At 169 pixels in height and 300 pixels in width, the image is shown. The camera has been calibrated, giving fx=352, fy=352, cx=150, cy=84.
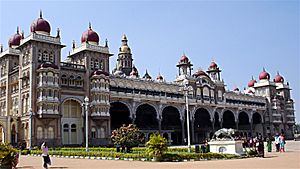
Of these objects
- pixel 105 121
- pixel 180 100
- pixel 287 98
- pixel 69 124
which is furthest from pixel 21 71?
pixel 287 98

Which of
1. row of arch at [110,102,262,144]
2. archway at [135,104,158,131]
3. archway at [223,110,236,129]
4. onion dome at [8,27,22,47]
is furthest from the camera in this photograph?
archway at [223,110,236,129]

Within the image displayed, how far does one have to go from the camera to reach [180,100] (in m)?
72.0

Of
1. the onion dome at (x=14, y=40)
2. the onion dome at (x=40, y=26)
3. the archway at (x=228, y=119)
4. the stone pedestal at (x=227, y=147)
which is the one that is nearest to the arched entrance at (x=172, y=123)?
the archway at (x=228, y=119)

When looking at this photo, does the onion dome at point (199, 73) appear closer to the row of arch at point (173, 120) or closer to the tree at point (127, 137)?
the row of arch at point (173, 120)

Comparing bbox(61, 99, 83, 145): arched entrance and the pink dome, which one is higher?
the pink dome

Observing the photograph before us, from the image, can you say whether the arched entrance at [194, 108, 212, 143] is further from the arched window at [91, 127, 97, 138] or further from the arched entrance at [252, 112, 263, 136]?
the arched window at [91, 127, 97, 138]

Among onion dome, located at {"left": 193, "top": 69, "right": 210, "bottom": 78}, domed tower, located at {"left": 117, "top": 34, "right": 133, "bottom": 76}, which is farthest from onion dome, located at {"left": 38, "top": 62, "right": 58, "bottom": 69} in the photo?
domed tower, located at {"left": 117, "top": 34, "right": 133, "bottom": 76}

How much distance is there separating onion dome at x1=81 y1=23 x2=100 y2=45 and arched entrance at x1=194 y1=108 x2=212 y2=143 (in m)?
29.7

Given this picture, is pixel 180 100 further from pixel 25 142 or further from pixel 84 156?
pixel 84 156

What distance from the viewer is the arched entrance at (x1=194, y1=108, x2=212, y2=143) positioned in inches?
3049

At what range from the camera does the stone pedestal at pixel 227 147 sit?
32094mm

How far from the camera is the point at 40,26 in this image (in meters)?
52.5

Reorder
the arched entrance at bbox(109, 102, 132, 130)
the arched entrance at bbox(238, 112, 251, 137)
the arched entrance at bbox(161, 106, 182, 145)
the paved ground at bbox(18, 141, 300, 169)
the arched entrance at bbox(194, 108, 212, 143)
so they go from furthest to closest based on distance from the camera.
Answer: the arched entrance at bbox(238, 112, 251, 137)
the arched entrance at bbox(194, 108, 212, 143)
the arched entrance at bbox(161, 106, 182, 145)
the arched entrance at bbox(109, 102, 132, 130)
the paved ground at bbox(18, 141, 300, 169)

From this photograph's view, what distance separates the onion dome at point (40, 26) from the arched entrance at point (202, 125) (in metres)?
38.3
